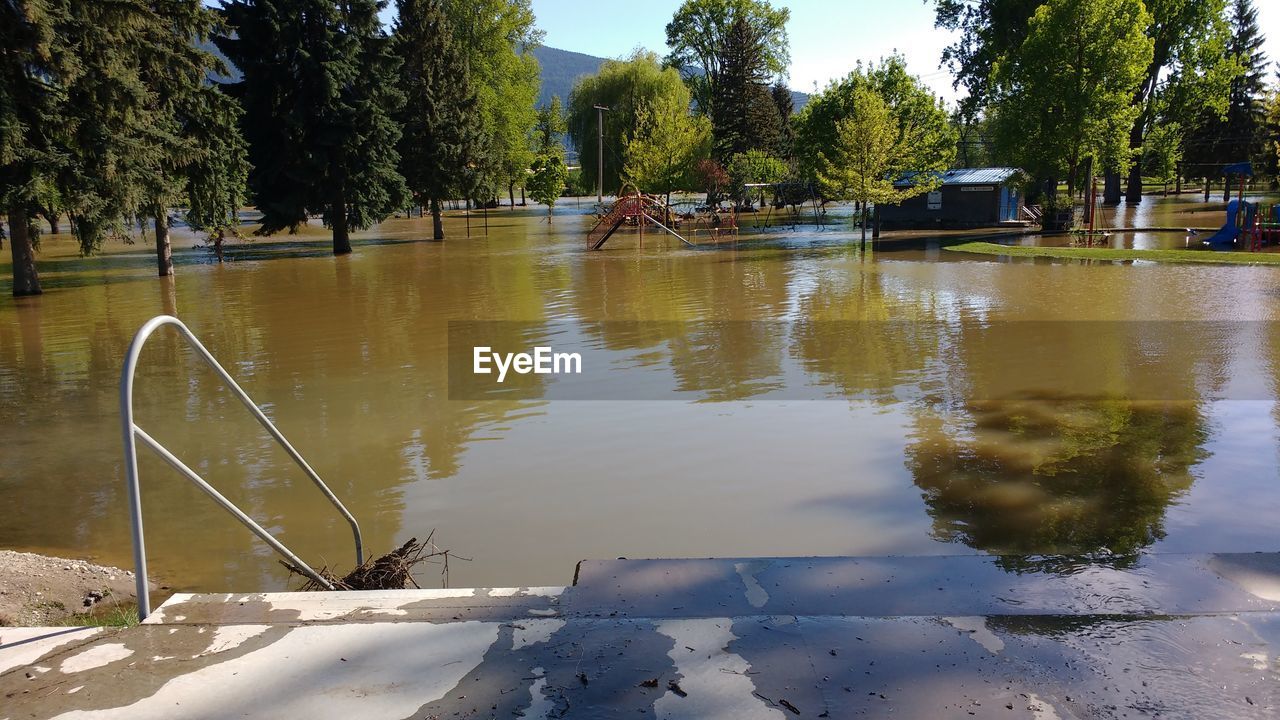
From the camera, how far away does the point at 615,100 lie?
230 ft

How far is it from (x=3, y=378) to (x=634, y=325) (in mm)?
10640

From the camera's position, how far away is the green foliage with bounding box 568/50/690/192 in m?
67.6

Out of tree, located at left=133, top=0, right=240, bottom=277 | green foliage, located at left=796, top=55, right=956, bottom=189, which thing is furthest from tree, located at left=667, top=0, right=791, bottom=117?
tree, located at left=133, top=0, right=240, bottom=277

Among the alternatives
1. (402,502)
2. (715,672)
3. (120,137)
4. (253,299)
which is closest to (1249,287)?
(402,502)

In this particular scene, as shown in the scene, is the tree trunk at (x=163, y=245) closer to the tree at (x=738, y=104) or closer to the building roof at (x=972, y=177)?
the building roof at (x=972, y=177)

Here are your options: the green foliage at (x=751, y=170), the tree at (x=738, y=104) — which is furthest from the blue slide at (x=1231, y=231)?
the tree at (x=738, y=104)

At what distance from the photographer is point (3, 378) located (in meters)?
Answer: 14.1

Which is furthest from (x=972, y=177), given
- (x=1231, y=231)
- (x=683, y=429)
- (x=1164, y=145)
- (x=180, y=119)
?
(x=683, y=429)

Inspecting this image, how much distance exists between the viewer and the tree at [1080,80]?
3400 centimetres

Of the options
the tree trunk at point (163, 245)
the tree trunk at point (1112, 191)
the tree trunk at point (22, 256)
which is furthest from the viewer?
the tree trunk at point (1112, 191)

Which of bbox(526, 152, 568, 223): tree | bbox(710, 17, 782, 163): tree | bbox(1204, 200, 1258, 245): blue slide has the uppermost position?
bbox(710, 17, 782, 163): tree

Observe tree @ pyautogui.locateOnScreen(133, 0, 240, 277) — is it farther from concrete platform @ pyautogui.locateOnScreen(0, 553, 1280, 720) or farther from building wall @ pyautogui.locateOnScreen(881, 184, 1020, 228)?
building wall @ pyautogui.locateOnScreen(881, 184, 1020, 228)

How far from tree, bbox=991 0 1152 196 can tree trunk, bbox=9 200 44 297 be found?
115 ft

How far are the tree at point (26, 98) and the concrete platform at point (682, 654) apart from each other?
19.6 m
